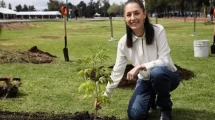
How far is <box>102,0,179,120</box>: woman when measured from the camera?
3793 millimetres

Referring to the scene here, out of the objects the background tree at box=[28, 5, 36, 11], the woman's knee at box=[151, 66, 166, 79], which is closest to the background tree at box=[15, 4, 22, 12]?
the background tree at box=[28, 5, 36, 11]

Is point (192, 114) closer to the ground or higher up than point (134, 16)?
closer to the ground

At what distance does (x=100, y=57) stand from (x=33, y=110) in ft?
7.21

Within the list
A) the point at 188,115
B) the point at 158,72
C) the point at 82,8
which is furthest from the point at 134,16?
the point at 82,8

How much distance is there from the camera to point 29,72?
7996 millimetres

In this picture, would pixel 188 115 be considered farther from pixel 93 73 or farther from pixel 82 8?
pixel 82 8

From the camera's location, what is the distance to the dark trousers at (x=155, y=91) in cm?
379

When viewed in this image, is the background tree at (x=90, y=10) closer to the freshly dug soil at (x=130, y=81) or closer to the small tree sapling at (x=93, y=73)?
the freshly dug soil at (x=130, y=81)

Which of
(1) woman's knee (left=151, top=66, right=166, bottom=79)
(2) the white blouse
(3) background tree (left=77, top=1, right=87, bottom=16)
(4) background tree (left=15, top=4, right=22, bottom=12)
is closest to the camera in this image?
(1) woman's knee (left=151, top=66, right=166, bottom=79)

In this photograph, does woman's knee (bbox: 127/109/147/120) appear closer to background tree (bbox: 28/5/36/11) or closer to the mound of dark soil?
the mound of dark soil

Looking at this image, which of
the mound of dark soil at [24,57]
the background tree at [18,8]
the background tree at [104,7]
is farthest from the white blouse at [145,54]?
the background tree at [18,8]

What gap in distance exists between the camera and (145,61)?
4.11 meters

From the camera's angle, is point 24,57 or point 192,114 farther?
point 24,57

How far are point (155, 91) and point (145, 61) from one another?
1.21 ft
